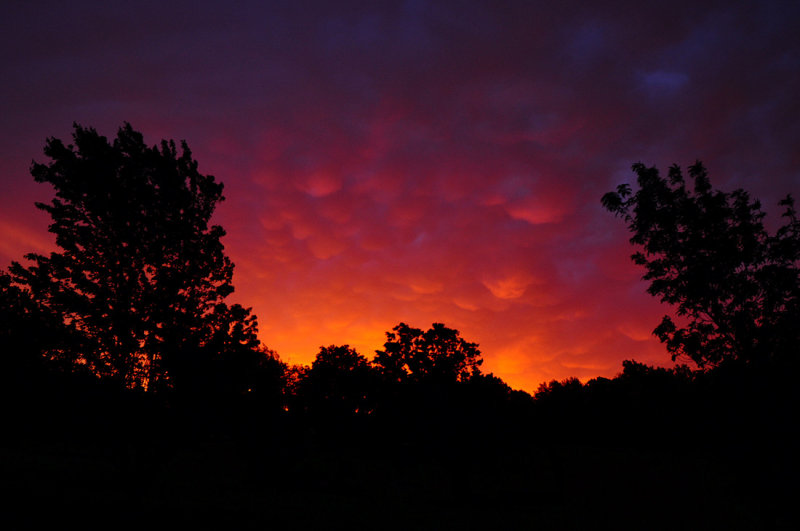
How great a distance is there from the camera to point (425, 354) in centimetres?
4247

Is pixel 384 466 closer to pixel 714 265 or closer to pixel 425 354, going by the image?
pixel 425 354

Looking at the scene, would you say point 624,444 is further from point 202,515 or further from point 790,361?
point 202,515

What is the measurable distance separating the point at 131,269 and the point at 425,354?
1165 inches

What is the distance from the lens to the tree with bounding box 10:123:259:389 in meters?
16.6

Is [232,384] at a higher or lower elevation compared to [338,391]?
lower

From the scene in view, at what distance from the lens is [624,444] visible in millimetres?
88438

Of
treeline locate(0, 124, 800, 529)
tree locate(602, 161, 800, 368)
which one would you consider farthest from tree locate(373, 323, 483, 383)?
tree locate(602, 161, 800, 368)

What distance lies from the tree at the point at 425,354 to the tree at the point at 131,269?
75.0ft

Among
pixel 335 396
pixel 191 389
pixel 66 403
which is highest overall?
pixel 335 396

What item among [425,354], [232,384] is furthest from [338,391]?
[232,384]

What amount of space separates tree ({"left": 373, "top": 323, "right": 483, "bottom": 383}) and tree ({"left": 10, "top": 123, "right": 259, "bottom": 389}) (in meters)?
22.9

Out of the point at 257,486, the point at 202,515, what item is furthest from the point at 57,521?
the point at 257,486

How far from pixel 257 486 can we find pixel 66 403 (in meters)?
23.4

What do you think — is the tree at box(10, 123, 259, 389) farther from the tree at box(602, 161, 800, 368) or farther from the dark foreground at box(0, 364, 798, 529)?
the tree at box(602, 161, 800, 368)
